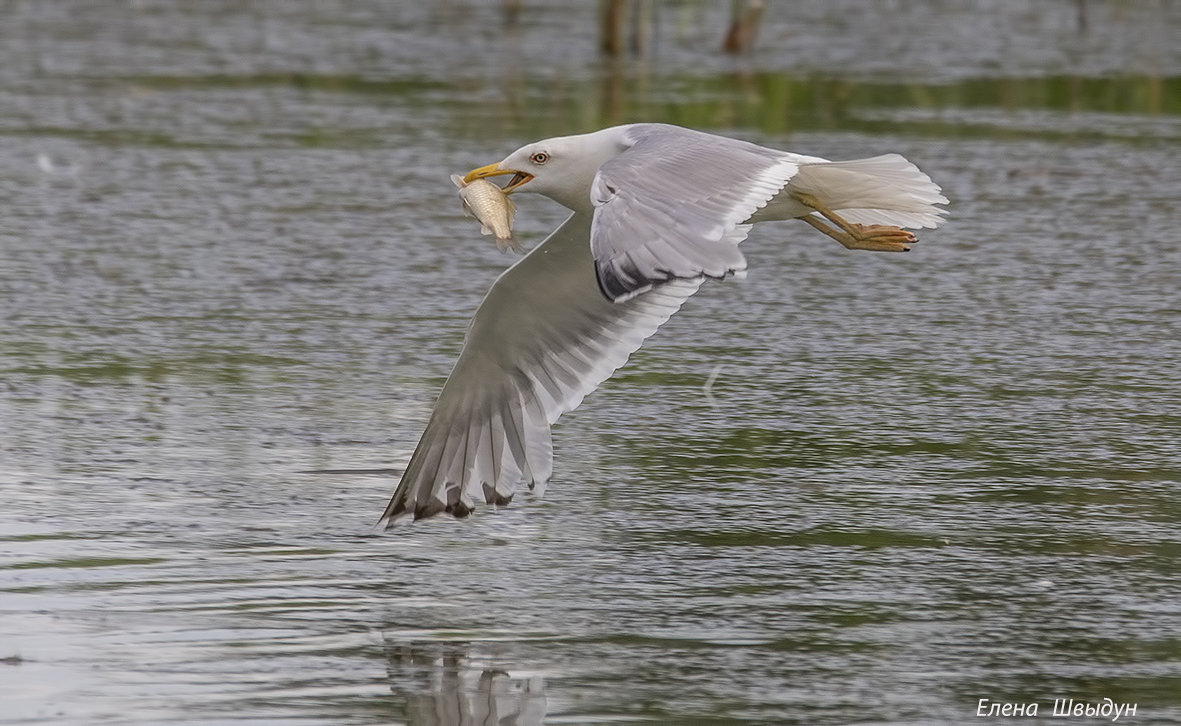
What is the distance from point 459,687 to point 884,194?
2.47m

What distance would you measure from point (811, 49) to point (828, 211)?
36.4 ft

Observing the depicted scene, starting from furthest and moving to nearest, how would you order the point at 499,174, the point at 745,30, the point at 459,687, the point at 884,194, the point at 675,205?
1. the point at 745,30
2. the point at 884,194
3. the point at 499,174
4. the point at 675,205
5. the point at 459,687

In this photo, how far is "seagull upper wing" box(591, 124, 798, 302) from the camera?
15.1 ft

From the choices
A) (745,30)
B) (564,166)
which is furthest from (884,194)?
(745,30)

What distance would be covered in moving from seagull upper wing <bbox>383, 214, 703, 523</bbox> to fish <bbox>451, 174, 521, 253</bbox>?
0.34 feet

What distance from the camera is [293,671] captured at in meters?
4.35

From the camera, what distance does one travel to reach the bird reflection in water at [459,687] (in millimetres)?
4109

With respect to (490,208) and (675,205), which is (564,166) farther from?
(675,205)

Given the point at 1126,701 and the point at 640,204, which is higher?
the point at 640,204

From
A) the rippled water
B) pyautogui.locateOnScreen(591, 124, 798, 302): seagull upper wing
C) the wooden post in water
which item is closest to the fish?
pyautogui.locateOnScreen(591, 124, 798, 302): seagull upper wing

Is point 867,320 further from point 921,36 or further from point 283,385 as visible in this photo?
point 921,36

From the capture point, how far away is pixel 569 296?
5.88 meters

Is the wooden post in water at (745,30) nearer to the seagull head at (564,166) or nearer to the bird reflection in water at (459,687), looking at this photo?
the seagull head at (564,166)

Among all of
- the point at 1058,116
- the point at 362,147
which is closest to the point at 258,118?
the point at 362,147
